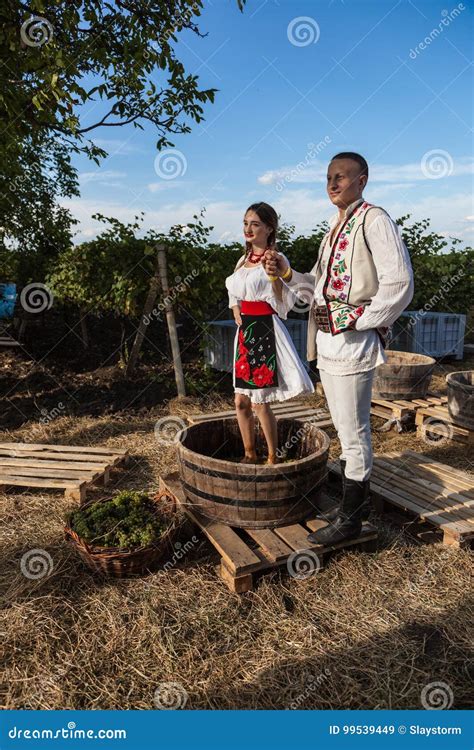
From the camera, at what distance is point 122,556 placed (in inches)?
128

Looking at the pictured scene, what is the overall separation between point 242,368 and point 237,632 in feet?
5.98

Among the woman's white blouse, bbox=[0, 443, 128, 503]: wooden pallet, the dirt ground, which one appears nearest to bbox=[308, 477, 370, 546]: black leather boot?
the dirt ground

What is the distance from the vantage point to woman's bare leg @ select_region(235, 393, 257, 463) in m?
3.90

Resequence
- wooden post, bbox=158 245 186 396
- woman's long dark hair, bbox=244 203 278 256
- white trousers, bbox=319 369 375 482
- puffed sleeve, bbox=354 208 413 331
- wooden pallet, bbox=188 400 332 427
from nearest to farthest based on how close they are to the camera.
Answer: puffed sleeve, bbox=354 208 413 331 < white trousers, bbox=319 369 375 482 < woman's long dark hair, bbox=244 203 278 256 < wooden pallet, bbox=188 400 332 427 < wooden post, bbox=158 245 186 396

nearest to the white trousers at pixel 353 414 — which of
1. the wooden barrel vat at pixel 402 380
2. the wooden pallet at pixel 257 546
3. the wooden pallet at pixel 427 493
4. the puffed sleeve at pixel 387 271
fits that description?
the puffed sleeve at pixel 387 271

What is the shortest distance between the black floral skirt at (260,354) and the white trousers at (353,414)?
628mm

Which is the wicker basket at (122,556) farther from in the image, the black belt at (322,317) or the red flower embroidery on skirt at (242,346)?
the black belt at (322,317)

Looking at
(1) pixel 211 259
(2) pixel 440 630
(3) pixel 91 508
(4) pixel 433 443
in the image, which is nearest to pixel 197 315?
(1) pixel 211 259

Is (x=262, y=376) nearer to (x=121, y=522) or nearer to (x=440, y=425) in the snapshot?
(x=121, y=522)

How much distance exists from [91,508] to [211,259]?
4.80m

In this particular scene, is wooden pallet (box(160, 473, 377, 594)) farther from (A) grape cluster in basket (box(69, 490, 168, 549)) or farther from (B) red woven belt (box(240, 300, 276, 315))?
(B) red woven belt (box(240, 300, 276, 315))

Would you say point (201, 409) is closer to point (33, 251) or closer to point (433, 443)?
point (433, 443)

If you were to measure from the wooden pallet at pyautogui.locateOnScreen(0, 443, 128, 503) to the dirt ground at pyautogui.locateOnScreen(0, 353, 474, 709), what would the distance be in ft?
2.22

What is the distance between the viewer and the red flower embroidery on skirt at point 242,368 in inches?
153
